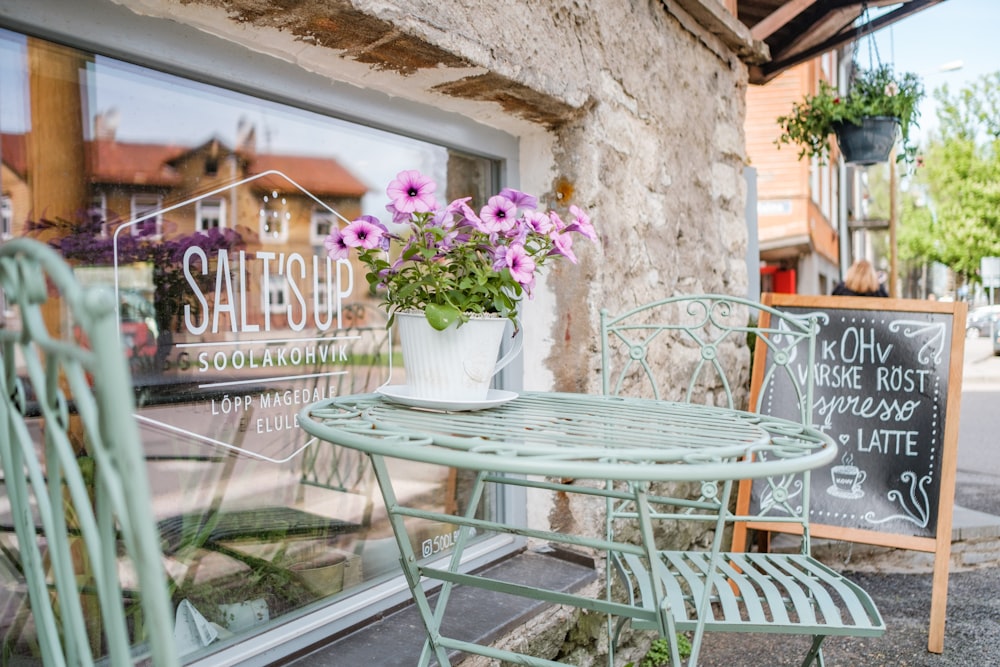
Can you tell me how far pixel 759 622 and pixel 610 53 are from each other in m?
1.68

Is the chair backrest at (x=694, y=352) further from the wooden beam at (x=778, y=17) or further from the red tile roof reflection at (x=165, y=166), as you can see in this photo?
the wooden beam at (x=778, y=17)

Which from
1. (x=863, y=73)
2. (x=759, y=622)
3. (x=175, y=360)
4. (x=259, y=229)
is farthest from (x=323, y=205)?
(x=863, y=73)

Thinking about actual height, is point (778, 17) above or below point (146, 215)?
above

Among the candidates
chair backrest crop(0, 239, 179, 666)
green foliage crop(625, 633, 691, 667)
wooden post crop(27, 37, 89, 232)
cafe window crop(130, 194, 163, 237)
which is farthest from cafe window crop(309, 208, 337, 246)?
green foliage crop(625, 633, 691, 667)

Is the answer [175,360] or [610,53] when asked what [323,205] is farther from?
[610,53]

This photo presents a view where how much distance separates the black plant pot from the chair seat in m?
3.32

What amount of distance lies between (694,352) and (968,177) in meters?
22.1

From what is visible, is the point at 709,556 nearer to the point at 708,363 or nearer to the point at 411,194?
the point at 411,194

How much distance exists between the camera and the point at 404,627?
5.94 feet

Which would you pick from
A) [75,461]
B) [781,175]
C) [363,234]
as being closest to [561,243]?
[363,234]

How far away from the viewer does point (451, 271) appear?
1.40 m

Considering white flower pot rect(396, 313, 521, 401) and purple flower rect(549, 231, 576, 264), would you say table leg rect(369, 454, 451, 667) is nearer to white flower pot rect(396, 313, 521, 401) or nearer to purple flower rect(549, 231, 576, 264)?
white flower pot rect(396, 313, 521, 401)

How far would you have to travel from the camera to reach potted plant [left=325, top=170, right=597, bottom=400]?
1354mm

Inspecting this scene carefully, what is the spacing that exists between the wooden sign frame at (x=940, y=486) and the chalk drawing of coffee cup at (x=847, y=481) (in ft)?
0.44
